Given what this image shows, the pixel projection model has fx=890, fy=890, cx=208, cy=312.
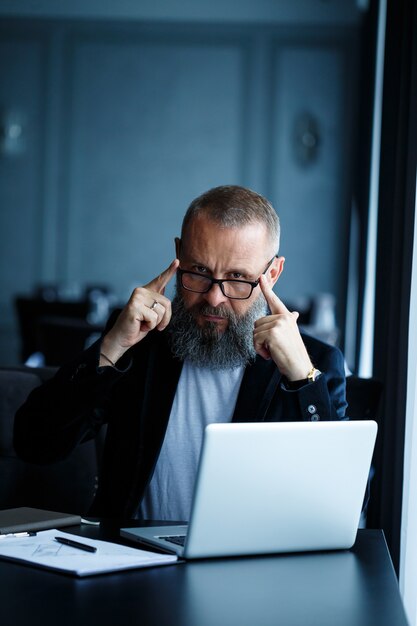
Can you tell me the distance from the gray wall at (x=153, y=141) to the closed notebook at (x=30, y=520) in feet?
25.2

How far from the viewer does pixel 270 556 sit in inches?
59.7

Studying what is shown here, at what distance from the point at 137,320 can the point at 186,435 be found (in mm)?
289

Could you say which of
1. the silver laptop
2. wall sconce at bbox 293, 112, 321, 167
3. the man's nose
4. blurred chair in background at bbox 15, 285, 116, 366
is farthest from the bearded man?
wall sconce at bbox 293, 112, 321, 167

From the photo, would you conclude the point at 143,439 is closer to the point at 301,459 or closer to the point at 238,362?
the point at 238,362

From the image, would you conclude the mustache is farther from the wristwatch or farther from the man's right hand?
the wristwatch

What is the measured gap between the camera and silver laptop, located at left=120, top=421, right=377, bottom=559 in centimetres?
139

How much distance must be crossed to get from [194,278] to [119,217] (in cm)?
760

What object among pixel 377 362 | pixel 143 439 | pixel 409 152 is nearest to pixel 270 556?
pixel 143 439

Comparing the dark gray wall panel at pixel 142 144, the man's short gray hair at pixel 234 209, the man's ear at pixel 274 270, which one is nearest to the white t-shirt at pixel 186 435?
the man's ear at pixel 274 270

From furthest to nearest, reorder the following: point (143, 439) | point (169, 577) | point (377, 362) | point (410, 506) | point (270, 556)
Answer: point (377, 362) → point (410, 506) → point (143, 439) → point (270, 556) → point (169, 577)

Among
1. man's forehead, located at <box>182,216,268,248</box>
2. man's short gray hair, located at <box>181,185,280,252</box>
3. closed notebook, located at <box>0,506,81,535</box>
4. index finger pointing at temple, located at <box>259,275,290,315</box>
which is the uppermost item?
man's short gray hair, located at <box>181,185,280,252</box>

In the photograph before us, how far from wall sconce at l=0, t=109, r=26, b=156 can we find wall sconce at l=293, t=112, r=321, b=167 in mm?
2928

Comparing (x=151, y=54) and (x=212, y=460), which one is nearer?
(x=212, y=460)

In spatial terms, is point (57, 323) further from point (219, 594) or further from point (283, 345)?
point (219, 594)
